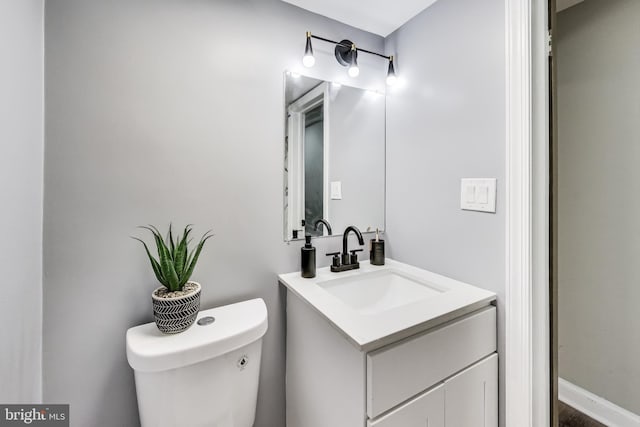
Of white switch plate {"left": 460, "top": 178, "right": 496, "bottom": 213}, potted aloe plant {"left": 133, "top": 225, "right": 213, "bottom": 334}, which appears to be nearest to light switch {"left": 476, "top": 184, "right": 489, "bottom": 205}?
white switch plate {"left": 460, "top": 178, "right": 496, "bottom": 213}

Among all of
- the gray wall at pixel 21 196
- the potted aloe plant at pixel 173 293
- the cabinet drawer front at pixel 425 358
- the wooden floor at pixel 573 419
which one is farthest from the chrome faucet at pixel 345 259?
the wooden floor at pixel 573 419

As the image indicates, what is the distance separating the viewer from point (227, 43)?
3.49 feet

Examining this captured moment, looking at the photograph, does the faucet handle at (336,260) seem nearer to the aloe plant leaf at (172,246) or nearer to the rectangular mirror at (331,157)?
the rectangular mirror at (331,157)

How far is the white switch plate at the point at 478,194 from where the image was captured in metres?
0.99

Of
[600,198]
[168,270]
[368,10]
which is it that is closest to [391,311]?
[168,270]

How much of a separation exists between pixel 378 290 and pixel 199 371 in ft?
2.68

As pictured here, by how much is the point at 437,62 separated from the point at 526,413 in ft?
4.74

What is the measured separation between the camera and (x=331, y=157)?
1.33m

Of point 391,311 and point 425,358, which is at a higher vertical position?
point 391,311

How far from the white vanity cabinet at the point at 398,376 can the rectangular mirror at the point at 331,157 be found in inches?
18.3

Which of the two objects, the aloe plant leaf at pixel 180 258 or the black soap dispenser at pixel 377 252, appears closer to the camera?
the aloe plant leaf at pixel 180 258

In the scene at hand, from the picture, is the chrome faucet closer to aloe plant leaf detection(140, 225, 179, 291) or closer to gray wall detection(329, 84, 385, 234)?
gray wall detection(329, 84, 385, 234)

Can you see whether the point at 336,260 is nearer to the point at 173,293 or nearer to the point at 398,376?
the point at 398,376

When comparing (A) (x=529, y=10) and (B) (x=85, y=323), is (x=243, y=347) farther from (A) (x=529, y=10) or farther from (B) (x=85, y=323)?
(A) (x=529, y=10)
